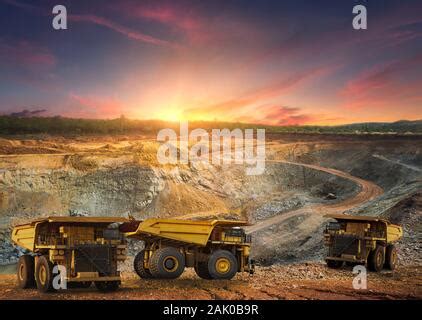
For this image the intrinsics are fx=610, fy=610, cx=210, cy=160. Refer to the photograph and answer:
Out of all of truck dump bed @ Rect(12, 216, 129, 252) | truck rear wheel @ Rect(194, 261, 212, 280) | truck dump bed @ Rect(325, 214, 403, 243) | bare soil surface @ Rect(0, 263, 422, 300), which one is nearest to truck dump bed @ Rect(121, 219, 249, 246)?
truck rear wheel @ Rect(194, 261, 212, 280)

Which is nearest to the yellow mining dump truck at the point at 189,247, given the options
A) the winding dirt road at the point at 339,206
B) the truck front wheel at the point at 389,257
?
the truck front wheel at the point at 389,257

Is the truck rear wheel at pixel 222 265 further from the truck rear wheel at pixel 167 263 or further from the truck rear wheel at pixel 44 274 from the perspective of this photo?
the truck rear wheel at pixel 44 274

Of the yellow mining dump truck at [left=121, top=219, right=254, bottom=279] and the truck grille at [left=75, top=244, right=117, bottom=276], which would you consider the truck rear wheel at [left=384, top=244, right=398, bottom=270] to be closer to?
the yellow mining dump truck at [left=121, top=219, right=254, bottom=279]

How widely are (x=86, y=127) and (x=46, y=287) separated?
2162 inches

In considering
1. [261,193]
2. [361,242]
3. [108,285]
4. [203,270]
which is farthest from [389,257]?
[261,193]

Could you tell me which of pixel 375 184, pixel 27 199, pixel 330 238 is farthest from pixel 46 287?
pixel 375 184

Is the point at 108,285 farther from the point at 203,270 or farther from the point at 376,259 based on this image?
the point at 376,259

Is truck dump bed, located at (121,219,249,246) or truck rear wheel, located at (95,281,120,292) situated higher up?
truck dump bed, located at (121,219,249,246)

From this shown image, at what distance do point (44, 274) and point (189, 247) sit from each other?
5.30 m

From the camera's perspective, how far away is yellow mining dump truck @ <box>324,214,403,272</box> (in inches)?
1002

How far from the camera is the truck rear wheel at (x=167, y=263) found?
67.5 ft

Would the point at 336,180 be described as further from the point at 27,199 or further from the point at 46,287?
the point at 46,287

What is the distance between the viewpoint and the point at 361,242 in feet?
83.7

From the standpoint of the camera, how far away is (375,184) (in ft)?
177
